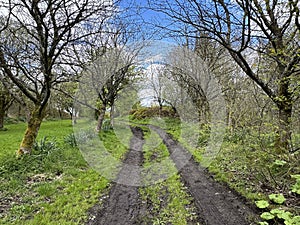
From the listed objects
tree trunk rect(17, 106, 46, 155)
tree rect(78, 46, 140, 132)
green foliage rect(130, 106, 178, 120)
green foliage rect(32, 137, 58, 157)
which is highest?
tree rect(78, 46, 140, 132)

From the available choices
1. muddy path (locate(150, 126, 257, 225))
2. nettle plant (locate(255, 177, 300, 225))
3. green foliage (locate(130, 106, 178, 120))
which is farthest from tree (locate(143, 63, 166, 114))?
nettle plant (locate(255, 177, 300, 225))

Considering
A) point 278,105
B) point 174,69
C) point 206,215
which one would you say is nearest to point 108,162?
point 206,215

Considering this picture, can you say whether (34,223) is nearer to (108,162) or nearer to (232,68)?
(108,162)

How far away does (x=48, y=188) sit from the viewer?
15.2 ft

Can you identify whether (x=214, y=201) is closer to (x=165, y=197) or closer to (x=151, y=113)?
(x=165, y=197)

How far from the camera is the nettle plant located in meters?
3.05

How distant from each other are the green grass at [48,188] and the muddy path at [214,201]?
199cm

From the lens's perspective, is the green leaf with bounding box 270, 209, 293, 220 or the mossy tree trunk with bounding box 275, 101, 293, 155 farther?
the mossy tree trunk with bounding box 275, 101, 293, 155

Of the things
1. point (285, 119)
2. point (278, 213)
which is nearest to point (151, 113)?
point (285, 119)

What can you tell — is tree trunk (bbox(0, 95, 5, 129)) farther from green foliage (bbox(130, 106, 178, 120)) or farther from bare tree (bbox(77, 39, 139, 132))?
green foliage (bbox(130, 106, 178, 120))

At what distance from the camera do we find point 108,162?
702 cm

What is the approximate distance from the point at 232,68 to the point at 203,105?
2.88 metres

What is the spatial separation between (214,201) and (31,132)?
5.76 metres

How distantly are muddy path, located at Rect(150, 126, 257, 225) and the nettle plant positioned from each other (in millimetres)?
186
